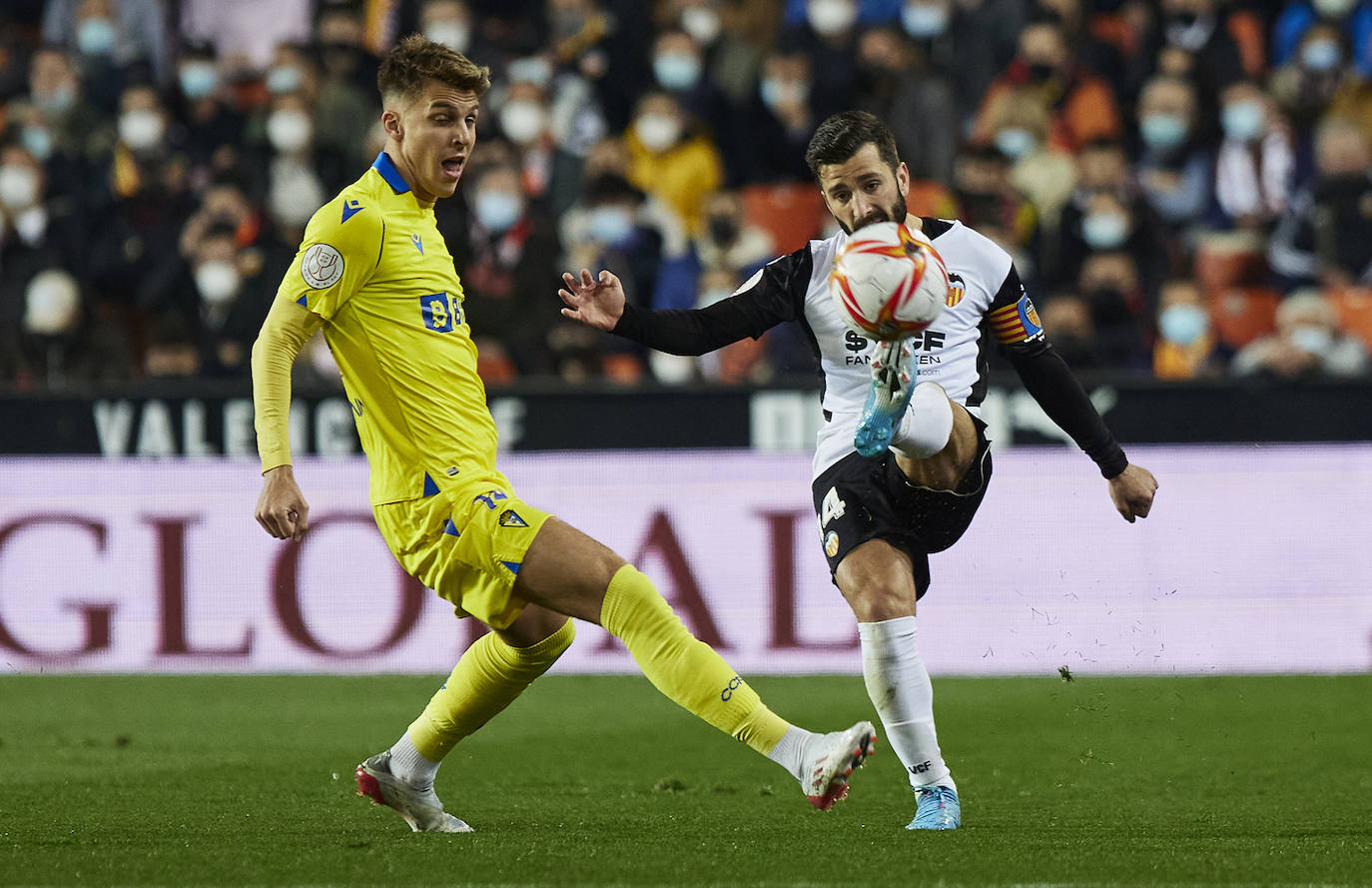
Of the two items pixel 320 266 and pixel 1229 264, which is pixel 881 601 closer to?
pixel 320 266

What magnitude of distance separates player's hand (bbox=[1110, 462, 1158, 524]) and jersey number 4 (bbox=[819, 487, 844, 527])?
2.76ft

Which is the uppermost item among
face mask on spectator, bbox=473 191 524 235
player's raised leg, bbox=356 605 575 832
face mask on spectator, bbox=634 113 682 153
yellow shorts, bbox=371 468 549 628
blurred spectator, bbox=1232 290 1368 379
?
face mask on spectator, bbox=634 113 682 153

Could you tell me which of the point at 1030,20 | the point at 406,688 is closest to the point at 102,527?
the point at 406,688

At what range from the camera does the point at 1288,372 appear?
992 centimetres

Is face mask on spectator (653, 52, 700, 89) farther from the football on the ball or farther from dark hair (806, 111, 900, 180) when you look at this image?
the football on the ball

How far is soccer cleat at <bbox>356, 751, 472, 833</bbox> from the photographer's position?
5.46 m

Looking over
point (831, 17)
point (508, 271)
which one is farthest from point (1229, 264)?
point (508, 271)

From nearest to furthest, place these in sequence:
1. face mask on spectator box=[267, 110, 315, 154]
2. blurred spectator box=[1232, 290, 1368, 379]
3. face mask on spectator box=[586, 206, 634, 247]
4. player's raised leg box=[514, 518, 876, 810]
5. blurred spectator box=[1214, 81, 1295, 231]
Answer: player's raised leg box=[514, 518, 876, 810]
blurred spectator box=[1232, 290, 1368, 379]
blurred spectator box=[1214, 81, 1295, 231]
face mask on spectator box=[586, 206, 634, 247]
face mask on spectator box=[267, 110, 315, 154]

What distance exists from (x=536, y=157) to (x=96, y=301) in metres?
2.83

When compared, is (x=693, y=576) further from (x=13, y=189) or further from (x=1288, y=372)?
(x=13, y=189)

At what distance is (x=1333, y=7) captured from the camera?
1257 cm

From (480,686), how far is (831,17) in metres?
8.16

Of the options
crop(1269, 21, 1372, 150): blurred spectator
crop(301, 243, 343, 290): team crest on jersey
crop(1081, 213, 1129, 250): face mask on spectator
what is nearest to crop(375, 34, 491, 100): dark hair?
crop(301, 243, 343, 290): team crest on jersey

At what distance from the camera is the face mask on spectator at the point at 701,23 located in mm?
12875
